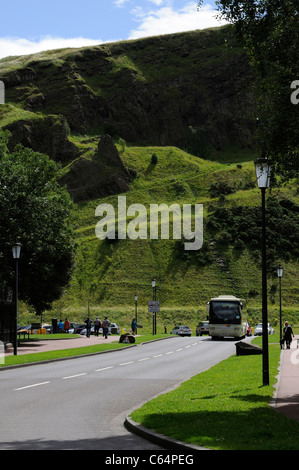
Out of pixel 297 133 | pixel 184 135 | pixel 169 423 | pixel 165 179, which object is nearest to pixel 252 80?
pixel 297 133

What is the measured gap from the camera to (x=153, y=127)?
19450cm

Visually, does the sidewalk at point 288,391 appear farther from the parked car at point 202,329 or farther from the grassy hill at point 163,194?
the parked car at point 202,329

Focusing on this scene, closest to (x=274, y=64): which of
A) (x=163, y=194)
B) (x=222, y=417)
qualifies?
(x=222, y=417)

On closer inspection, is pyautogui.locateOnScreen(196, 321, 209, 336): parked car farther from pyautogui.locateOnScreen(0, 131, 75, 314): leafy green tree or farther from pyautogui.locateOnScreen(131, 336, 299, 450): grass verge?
pyautogui.locateOnScreen(131, 336, 299, 450): grass verge

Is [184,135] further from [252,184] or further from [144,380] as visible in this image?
[144,380]

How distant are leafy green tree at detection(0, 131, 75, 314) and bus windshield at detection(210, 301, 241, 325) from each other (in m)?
11.8

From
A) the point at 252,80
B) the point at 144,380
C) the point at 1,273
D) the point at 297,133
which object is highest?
the point at 252,80

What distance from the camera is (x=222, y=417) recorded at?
10602 millimetres

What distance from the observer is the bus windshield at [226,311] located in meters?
51.3

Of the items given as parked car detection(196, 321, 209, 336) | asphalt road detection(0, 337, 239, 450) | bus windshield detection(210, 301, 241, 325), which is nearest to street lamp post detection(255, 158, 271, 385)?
asphalt road detection(0, 337, 239, 450)

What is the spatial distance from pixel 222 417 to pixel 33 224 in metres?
30.2

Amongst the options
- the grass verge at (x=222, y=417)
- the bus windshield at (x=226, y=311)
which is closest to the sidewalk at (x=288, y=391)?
the grass verge at (x=222, y=417)

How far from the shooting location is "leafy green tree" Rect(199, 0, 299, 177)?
1408 centimetres
